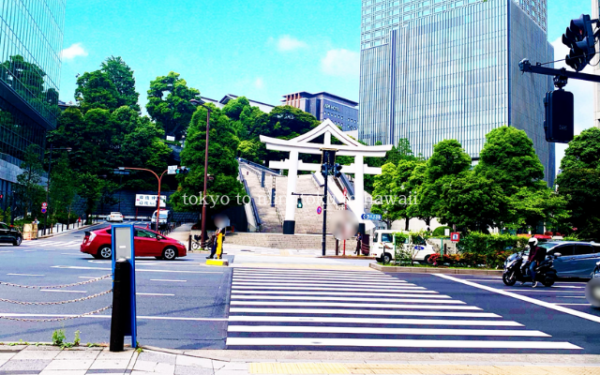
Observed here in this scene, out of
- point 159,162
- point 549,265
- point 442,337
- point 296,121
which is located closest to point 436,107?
point 296,121

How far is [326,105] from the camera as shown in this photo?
164m

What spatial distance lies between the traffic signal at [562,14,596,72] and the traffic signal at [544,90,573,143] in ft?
2.00

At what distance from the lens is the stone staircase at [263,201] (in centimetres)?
5262

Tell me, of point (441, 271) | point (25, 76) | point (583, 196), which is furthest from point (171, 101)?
point (441, 271)

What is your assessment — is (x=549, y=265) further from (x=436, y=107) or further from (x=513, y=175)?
(x=436, y=107)

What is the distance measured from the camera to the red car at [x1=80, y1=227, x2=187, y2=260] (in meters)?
21.1

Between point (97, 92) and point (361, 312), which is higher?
point (97, 92)

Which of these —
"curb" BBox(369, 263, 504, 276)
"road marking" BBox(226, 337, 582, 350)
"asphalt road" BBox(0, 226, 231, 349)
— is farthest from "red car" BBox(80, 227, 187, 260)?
"road marking" BBox(226, 337, 582, 350)

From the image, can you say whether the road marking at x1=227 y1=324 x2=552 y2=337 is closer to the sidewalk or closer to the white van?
the sidewalk

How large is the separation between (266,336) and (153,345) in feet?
6.39

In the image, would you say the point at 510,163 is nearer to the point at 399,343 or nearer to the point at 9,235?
the point at 399,343

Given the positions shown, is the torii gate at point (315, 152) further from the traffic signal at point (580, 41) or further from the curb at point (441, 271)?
the traffic signal at point (580, 41)

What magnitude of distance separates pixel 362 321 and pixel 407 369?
350 cm

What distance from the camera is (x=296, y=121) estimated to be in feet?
328
